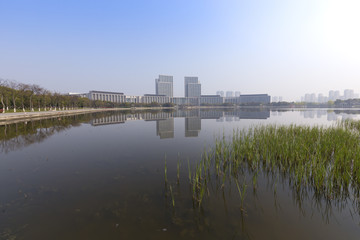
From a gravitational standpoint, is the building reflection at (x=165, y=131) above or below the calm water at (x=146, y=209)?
above

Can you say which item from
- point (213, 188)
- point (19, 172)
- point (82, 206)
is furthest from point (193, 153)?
point (19, 172)

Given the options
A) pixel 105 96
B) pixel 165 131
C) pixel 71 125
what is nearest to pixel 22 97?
pixel 71 125

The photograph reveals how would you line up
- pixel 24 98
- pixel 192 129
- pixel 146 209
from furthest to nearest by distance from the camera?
pixel 24 98 → pixel 192 129 → pixel 146 209

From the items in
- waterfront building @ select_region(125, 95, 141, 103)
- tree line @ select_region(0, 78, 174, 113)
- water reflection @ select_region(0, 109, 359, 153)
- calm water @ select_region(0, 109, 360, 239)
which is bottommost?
calm water @ select_region(0, 109, 360, 239)

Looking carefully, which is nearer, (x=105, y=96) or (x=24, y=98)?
(x=24, y=98)

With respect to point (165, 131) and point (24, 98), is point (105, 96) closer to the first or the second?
point (24, 98)

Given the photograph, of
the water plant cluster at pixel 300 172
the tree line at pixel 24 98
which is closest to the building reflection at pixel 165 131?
the water plant cluster at pixel 300 172

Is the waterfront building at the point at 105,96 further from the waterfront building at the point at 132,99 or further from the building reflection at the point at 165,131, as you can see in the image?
the building reflection at the point at 165,131

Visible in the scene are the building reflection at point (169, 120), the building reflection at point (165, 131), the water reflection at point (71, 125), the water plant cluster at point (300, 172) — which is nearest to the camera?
the water plant cluster at point (300, 172)

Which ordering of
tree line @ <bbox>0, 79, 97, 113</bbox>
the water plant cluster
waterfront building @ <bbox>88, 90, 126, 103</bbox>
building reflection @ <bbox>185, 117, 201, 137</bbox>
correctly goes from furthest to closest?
waterfront building @ <bbox>88, 90, 126, 103</bbox>, tree line @ <bbox>0, 79, 97, 113</bbox>, building reflection @ <bbox>185, 117, 201, 137</bbox>, the water plant cluster

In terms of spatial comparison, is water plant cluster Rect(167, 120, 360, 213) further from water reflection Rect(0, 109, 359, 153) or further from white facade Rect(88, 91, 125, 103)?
white facade Rect(88, 91, 125, 103)

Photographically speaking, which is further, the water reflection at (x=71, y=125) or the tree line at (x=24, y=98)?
the tree line at (x=24, y=98)

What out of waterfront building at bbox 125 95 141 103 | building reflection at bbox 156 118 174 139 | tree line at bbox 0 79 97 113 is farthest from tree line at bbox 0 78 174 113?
waterfront building at bbox 125 95 141 103

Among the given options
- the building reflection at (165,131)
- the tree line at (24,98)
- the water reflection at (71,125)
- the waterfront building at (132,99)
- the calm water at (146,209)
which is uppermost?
the waterfront building at (132,99)
